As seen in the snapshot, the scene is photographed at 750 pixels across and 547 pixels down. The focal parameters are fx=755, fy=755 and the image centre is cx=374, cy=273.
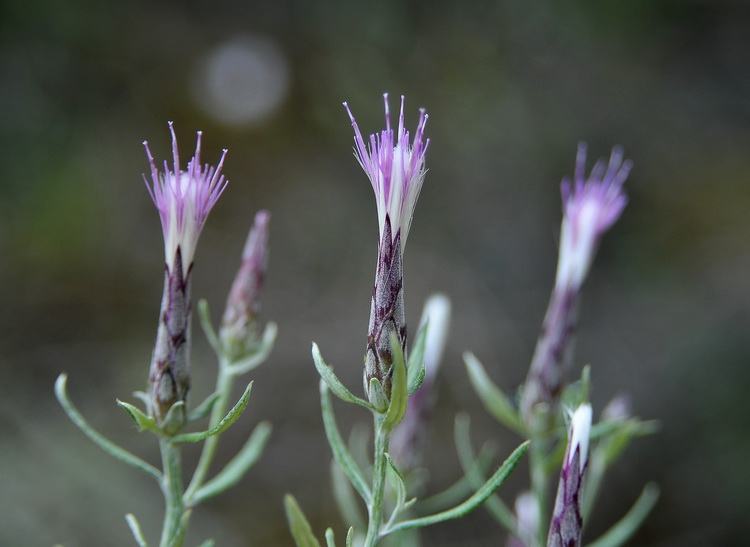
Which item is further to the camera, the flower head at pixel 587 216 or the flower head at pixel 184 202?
the flower head at pixel 587 216

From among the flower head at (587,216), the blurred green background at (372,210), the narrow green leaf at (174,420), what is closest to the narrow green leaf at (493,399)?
the flower head at (587,216)

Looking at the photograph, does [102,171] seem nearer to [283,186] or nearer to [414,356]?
[283,186]

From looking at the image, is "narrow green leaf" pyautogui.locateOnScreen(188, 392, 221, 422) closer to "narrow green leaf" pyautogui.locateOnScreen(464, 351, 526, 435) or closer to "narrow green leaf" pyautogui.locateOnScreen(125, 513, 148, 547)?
"narrow green leaf" pyautogui.locateOnScreen(125, 513, 148, 547)

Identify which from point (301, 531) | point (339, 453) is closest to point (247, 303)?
point (339, 453)

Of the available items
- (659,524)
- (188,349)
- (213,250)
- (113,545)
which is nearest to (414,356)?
(188,349)

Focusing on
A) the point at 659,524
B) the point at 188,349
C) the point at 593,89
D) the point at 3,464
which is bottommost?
the point at 659,524

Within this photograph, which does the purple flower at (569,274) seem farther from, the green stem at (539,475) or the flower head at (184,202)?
the flower head at (184,202)
